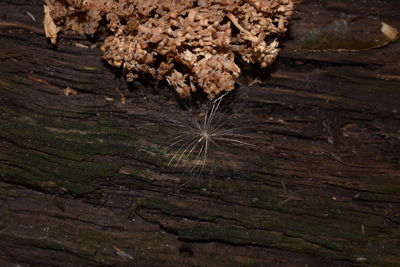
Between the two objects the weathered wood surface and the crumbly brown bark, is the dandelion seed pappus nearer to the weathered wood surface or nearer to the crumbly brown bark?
the weathered wood surface

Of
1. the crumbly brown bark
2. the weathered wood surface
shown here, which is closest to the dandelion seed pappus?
the weathered wood surface

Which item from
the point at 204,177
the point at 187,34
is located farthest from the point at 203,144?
the point at 187,34

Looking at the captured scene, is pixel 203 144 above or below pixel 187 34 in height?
below

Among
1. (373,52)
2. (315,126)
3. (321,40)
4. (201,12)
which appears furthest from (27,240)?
(373,52)

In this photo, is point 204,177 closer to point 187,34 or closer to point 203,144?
point 203,144

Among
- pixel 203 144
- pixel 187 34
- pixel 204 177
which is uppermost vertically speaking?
pixel 187 34

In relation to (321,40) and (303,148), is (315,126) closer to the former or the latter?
(303,148)

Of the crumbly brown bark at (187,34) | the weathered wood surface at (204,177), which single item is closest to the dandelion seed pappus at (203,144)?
the weathered wood surface at (204,177)
